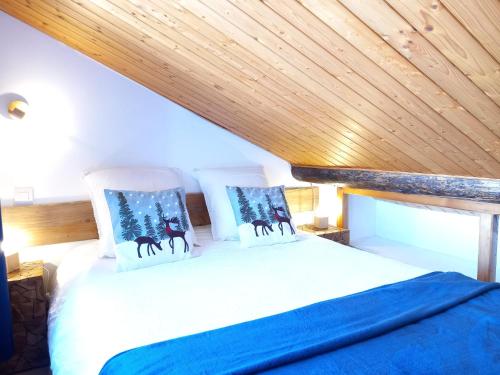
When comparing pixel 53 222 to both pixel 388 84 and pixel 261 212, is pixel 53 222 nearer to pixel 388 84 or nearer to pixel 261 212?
pixel 261 212

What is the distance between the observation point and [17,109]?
2.20 metres

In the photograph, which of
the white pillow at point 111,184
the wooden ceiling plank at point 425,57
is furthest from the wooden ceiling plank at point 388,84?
the white pillow at point 111,184

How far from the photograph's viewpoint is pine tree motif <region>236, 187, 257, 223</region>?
2426 mm

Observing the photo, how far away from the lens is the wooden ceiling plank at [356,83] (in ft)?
4.70

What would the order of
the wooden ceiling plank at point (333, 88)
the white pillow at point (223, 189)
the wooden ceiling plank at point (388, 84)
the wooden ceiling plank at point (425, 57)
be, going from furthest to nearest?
→ the white pillow at point (223, 189), the wooden ceiling plank at point (333, 88), the wooden ceiling plank at point (388, 84), the wooden ceiling plank at point (425, 57)

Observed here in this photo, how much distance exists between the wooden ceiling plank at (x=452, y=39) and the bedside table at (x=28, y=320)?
2.03m

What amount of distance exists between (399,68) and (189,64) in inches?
42.4

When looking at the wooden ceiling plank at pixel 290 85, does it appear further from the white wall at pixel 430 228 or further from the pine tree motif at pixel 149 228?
the white wall at pixel 430 228

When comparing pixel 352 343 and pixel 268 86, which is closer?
pixel 352 343

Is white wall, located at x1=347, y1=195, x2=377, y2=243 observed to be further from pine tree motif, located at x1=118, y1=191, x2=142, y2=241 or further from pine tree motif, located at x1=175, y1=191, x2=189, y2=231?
pine tree motif, located at x1=118, y1=191, x2=142, y2=241

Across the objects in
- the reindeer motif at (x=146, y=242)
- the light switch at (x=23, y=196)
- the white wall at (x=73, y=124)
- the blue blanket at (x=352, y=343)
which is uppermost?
the white wall at (x=73, y=124)

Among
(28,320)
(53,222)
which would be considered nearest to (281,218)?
(53,222)

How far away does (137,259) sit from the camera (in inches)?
79.3

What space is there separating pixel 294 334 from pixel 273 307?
265 millimetres
